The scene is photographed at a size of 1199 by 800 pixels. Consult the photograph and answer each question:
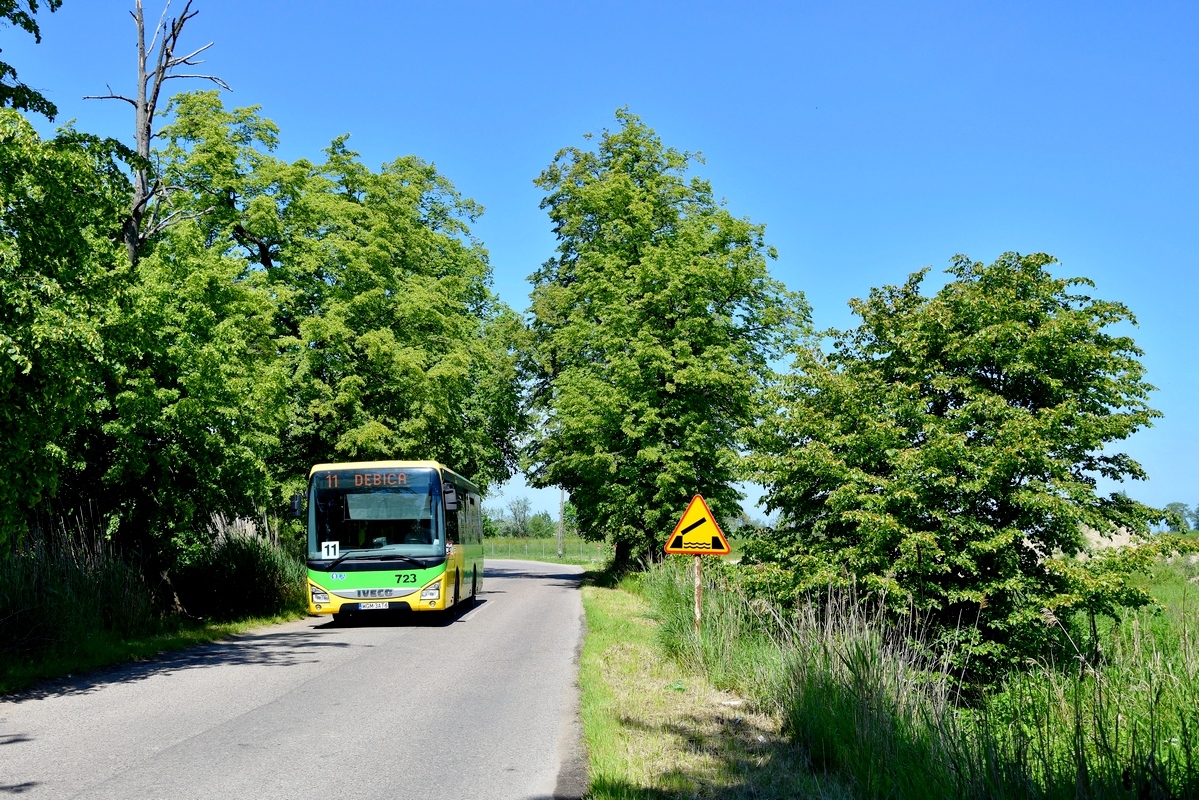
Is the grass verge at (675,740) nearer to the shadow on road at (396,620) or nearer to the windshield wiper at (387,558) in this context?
the windshield wiper at (387,558)

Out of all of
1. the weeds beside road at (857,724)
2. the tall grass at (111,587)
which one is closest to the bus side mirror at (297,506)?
the tall grass at (111,587)

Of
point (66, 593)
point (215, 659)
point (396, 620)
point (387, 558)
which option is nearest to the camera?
point (66, 593)

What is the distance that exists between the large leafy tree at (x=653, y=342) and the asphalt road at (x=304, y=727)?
43.9 ft

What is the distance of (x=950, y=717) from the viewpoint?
714cm

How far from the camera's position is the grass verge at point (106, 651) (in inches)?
412

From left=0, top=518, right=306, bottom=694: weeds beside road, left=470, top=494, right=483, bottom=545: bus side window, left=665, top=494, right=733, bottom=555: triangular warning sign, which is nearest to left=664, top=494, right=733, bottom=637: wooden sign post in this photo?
left=665, top=494, right=733, bottom=555: triangular warning sign

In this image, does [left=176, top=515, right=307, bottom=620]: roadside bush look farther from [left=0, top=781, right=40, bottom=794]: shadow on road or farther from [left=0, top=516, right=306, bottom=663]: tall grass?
[left=0, top=781, right=40, bottom=794]: shadow on road

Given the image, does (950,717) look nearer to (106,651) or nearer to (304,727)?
(304,727)

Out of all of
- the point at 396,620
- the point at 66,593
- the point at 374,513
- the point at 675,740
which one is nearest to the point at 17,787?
the point at 675,740

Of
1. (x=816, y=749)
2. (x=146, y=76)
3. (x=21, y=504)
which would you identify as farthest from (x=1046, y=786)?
(x=146, y=76)

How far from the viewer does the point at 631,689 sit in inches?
395

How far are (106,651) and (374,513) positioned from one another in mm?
6354

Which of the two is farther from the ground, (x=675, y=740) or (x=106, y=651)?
(x=106, y=651)

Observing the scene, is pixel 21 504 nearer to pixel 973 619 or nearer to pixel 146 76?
pixel 146 76
